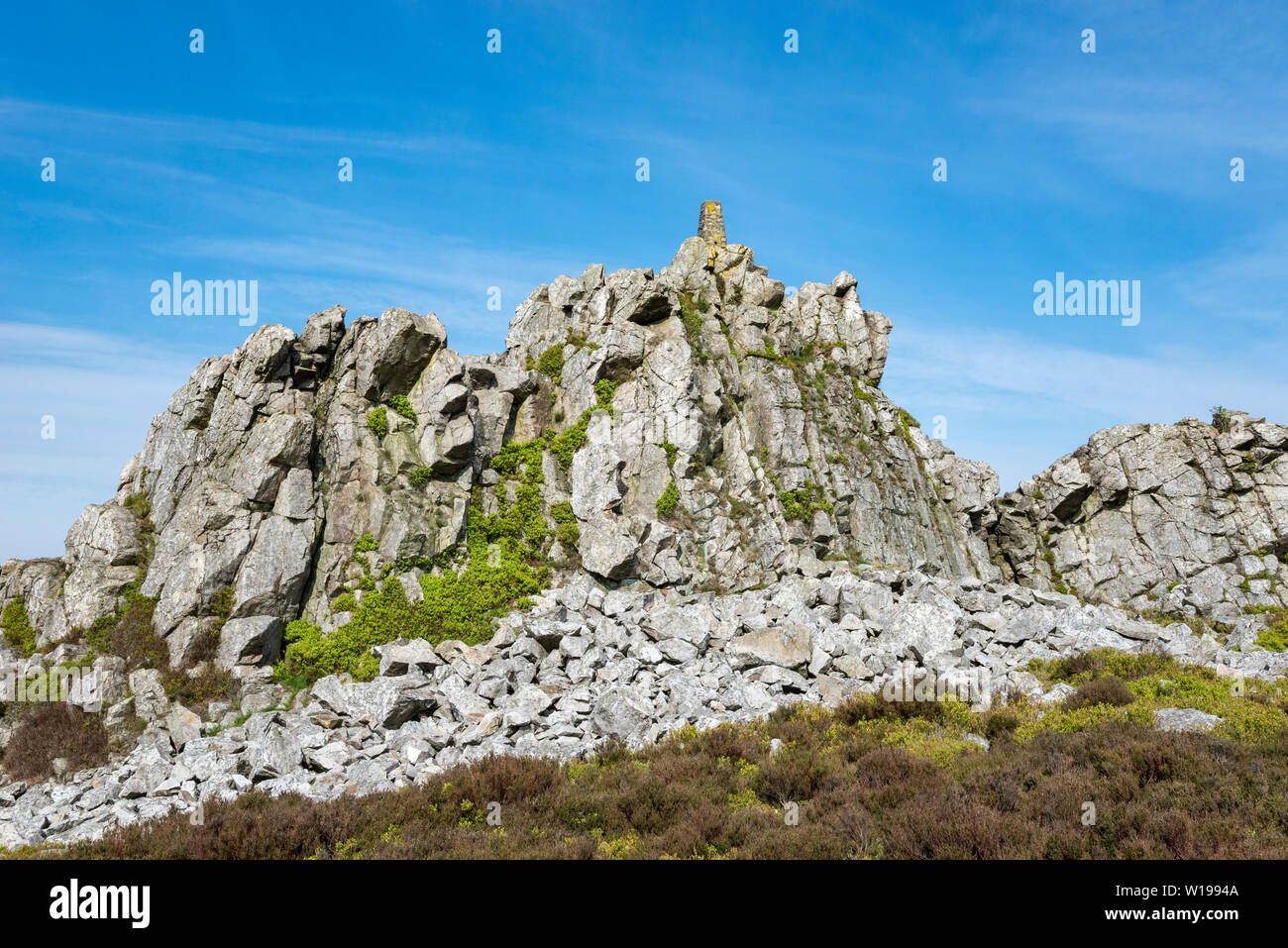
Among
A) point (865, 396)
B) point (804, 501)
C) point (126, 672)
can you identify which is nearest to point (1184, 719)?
point (804, 501)

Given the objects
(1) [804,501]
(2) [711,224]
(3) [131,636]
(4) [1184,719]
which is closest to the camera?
(4) [1184,719]

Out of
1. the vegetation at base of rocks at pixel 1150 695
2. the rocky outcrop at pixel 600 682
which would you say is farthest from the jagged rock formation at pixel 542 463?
the vegetation at base of rocks at pixel 1150 695

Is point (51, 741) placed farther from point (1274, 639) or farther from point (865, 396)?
point (1274, 639)

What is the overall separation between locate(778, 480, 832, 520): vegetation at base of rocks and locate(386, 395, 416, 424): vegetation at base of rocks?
53.8 feet

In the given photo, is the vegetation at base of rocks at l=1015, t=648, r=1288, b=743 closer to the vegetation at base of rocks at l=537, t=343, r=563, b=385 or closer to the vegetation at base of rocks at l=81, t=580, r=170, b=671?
the vegetation at base of rocks at l=537, t=343, r=563, b=385

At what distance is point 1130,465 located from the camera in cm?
4616

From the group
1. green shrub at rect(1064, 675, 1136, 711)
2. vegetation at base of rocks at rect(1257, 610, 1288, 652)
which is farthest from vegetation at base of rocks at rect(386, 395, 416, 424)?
vegetation at base of rocks at rect(1257, 610, 1288, 652)

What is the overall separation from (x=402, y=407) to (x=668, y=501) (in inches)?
460

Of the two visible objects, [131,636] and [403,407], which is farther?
[403,407]

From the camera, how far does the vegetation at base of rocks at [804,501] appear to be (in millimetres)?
32656

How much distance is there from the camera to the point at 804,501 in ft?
109

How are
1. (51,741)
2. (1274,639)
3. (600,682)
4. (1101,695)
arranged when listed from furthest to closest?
(1274,639)
(51,741)
(600,682)
(1101,695)
